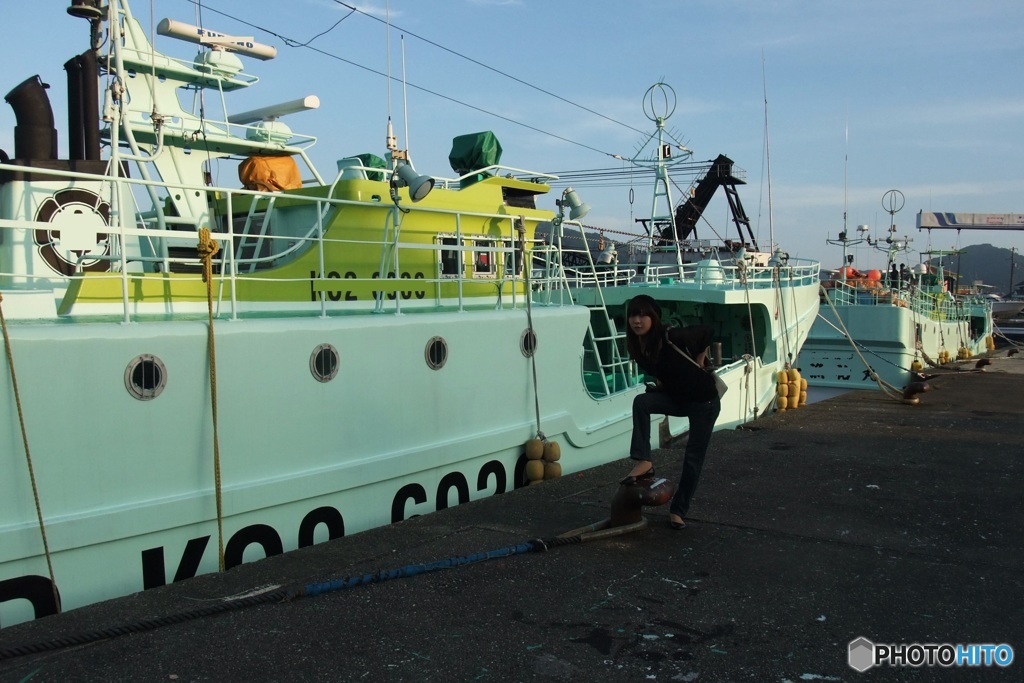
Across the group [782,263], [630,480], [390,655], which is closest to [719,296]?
[782,263]

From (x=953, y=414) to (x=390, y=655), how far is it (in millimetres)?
11335

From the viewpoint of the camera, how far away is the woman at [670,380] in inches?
201

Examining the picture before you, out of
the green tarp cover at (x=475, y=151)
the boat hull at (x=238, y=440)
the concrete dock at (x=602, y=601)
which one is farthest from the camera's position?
the green tarp cover at (x=475, y=151)

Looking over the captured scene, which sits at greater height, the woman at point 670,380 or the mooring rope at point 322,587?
the woman at point 670,380

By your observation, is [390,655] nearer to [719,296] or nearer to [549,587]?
[549,587]

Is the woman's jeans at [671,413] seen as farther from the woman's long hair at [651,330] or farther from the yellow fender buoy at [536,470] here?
the yellow fender buoy at [536,470]

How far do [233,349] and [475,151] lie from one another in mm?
5614

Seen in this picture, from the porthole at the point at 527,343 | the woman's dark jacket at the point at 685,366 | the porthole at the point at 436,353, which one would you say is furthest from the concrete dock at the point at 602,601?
the porthole at the point at 527,343

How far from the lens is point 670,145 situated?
19297 millimetres

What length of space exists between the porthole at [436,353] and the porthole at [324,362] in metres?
1.06

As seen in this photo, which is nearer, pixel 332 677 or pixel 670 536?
pixel 332 677

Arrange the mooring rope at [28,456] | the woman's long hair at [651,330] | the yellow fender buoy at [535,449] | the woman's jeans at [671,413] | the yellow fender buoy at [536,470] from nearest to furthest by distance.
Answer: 1. the mooring rope at [28,456]
2. the woman's long hair at [651,330]
3. the woman's jeans at [671,413]
4. the yellow fender buoy at [536,470]
5. the yellow fender buoy at [535,449]

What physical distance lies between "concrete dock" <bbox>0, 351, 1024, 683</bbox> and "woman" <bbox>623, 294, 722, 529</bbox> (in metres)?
0.57

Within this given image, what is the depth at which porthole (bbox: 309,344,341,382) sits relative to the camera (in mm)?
6387
